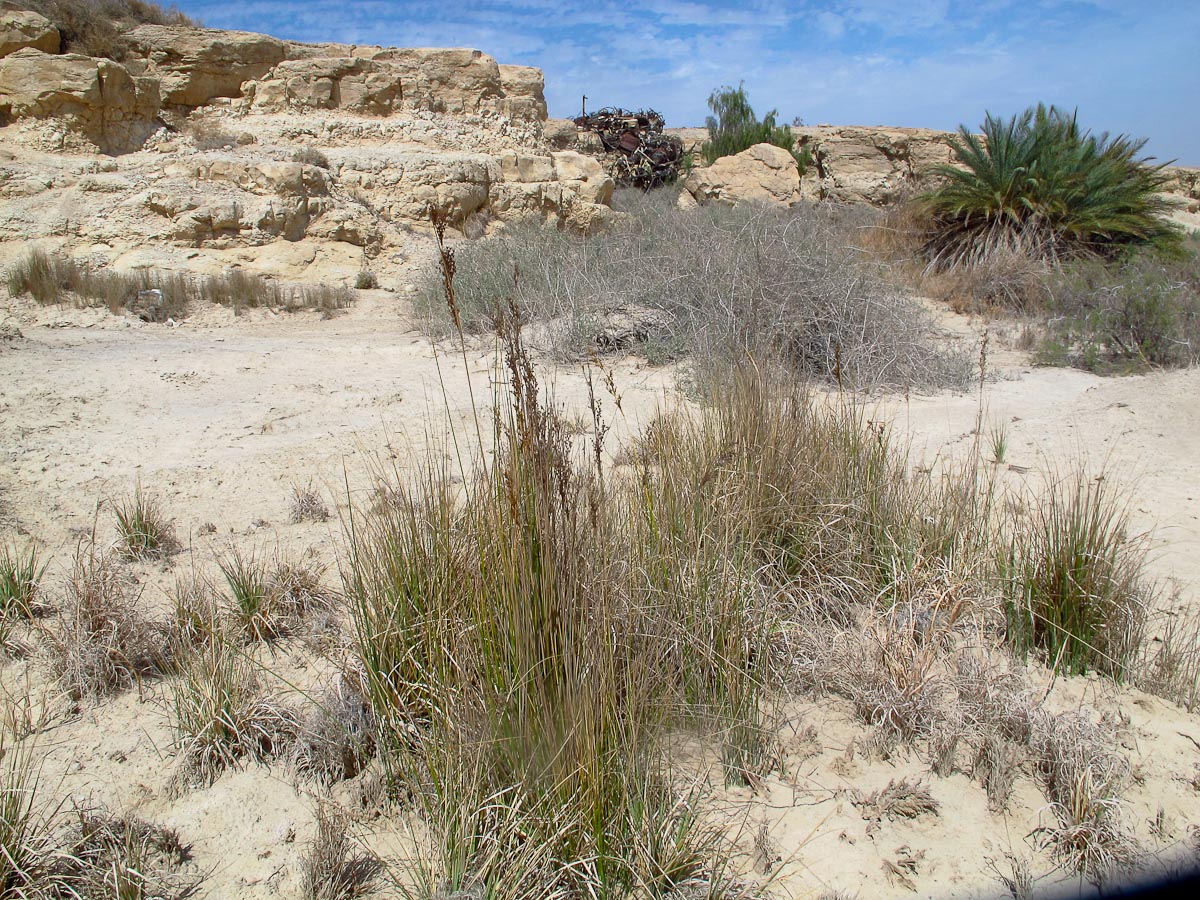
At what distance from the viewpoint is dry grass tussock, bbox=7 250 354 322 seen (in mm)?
8211

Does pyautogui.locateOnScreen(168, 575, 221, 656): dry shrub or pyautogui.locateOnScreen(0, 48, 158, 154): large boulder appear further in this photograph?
pyautogui.locateOnScreen(0, 48, 158, 154): large boulder

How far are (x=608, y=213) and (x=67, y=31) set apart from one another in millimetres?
7912

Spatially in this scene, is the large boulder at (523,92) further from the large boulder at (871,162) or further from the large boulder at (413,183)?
the large boulder at (871,162)

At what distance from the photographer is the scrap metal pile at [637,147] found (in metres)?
19.3

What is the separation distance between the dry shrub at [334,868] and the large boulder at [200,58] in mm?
12997

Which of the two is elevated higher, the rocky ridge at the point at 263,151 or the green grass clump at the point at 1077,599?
the rocky ridge at the point at 263,151

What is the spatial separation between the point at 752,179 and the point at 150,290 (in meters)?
10.0

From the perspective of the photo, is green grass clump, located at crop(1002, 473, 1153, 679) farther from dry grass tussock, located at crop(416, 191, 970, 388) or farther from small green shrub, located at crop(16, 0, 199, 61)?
small green shrub, located at crop(16, 0, 199, 61)

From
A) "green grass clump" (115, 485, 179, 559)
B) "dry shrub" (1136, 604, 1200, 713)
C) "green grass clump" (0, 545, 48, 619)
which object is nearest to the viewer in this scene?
"dry shrub" (1136, 604, 1200, 713)

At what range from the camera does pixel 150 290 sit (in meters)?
8.66

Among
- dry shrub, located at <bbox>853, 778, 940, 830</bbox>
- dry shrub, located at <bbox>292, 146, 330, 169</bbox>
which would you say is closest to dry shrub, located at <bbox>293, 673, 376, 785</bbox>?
dry shrub, located at <bbox>853, 778, 940, 830</bbox>

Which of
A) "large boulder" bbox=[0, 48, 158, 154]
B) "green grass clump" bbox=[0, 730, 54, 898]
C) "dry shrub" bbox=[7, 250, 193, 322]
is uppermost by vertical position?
"large boulder" bbox=[0, 48, 158, 154]

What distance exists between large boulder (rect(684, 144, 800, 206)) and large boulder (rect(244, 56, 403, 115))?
17.7 feet

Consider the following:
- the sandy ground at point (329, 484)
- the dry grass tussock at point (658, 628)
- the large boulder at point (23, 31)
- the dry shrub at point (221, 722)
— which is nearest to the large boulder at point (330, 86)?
the large boulder at point (23, 31)
